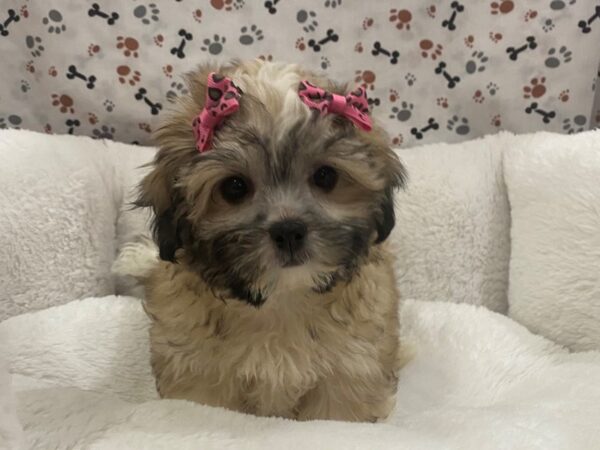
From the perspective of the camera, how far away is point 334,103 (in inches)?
57.2

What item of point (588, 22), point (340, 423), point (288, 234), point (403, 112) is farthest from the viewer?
point (403, 112)

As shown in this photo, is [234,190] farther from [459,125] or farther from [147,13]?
Result: [459,125]

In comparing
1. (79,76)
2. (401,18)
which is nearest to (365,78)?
(401,18)

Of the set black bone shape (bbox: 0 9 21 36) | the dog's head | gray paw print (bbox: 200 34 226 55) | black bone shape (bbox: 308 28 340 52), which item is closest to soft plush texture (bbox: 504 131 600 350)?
black bone shape (bbox: 308 28 340 52)

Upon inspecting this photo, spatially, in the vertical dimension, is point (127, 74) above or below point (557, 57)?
below

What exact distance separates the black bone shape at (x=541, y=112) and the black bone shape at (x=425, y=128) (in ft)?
1.17

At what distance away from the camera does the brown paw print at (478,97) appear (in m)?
2.62

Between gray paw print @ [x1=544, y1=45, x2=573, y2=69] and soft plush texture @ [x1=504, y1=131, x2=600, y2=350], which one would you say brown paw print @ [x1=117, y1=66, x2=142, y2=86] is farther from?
gray paw print @ [x1=544, y1=45, x2=573, y2=69]

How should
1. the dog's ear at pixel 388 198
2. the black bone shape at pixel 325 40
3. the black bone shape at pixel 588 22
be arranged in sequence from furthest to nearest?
the black bone shape at pixel 325 40
the black bone shape at pixel 588 22
the dog's ear at pixel 388 198

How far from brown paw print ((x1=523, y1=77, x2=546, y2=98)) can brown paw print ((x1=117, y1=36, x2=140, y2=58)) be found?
151cm

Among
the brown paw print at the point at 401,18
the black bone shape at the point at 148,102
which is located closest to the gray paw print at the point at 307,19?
the brown paw print at the point at 401,18

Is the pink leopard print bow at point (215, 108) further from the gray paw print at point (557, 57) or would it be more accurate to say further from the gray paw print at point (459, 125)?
the gray paw print at point (557, 57)

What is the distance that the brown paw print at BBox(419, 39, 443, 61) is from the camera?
258cm

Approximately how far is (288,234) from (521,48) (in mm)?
1630
